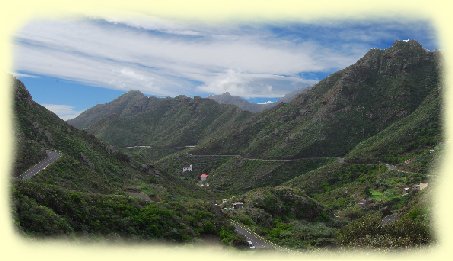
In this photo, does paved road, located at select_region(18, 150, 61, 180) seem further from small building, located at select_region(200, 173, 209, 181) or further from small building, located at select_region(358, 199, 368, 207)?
small building, located at select_region(200, 173, 209, 181)

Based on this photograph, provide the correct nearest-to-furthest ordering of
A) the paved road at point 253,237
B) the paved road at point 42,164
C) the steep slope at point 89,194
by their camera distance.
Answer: the steep slope at point 89,194, the paved road at point 253,237, the paved road at point 42,164

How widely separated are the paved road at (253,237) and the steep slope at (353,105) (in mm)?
69835

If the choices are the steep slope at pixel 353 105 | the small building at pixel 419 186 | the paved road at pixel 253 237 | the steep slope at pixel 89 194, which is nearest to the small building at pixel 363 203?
the small building at pixel 419 186

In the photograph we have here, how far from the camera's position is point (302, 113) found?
394 feet

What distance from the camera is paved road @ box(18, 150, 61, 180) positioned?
42438 millimetres

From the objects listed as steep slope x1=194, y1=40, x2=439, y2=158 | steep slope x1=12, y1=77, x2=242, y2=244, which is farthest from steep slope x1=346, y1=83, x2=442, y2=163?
steep slope x1=12, y1=77, x2=242, y2=244

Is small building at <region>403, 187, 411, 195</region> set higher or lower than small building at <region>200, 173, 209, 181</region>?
higher

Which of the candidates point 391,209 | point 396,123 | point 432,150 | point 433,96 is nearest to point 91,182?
point 391,209

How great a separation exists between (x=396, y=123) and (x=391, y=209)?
48052 millimetres

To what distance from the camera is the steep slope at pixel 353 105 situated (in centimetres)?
10462

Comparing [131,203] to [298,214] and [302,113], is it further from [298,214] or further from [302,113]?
[302,113]

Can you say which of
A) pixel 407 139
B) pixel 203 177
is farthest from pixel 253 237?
pixel 203 177

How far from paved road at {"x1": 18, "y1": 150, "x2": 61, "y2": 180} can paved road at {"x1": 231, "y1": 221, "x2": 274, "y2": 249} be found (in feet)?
68.2

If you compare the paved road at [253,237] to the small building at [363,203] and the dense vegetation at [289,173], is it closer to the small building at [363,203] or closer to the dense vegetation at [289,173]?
the dense vegetation at [289,173]
